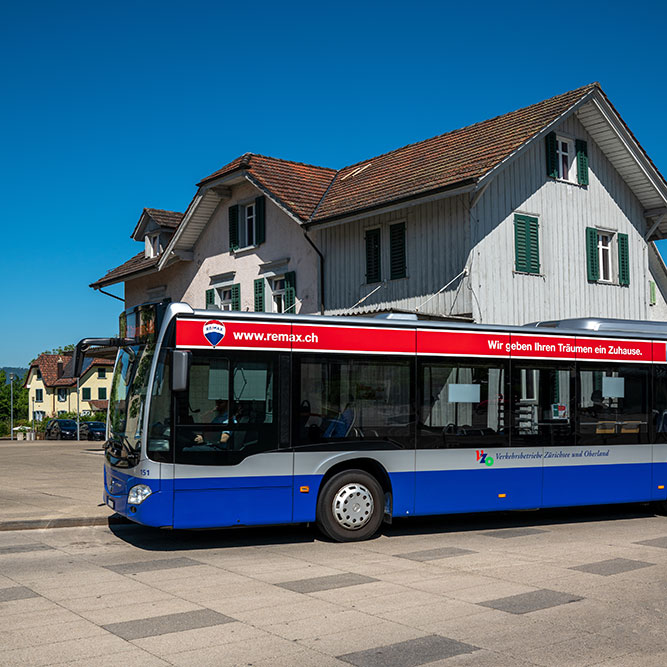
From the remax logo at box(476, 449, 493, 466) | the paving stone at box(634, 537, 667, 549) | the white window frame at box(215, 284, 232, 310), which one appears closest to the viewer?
the paving stone at box(634, 537, 667, 549)

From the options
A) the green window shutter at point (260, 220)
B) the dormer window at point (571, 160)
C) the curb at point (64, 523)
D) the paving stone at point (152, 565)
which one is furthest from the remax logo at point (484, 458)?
the green window shutter at point (260, 220)

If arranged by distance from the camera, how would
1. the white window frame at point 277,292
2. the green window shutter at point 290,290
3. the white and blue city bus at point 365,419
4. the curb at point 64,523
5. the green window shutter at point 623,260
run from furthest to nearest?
the white window frame at point 277,292 < the green window shutter at point 290,290 < the green window shutter at point 623,260 < the curb at point 64,523 < the white and blue city bus at point 365,419

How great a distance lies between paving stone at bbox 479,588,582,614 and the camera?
7582 millimetres

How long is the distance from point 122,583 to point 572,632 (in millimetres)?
4253

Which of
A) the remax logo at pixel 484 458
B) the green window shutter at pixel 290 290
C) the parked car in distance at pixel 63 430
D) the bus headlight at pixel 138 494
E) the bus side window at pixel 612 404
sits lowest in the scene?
the parked car in distance at pixel 63 430

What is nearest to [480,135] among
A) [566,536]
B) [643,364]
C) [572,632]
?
[643,364]

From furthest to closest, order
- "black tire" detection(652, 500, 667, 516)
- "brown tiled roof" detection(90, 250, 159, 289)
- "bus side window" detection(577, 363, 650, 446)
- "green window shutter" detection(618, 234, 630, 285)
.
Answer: "brown tiled roof" detection(90, 250, 159, 289), "green window shutter" detection(618, 234, 630, 285), "black tire" detection(652, 500, 667, 516), "bus side window" detection(577, 363, 650, 446)

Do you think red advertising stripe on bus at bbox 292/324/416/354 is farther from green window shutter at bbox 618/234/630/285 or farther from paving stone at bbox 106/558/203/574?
green window shutter at bbox 618/234/630/285

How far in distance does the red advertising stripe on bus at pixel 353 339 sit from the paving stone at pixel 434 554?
99.1 inches

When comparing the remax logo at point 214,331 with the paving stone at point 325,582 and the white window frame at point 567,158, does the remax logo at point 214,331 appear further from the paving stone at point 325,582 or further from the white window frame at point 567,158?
the white window frame at point 567,158

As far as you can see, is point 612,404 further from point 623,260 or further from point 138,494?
point 623,260

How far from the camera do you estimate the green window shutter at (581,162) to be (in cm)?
2438

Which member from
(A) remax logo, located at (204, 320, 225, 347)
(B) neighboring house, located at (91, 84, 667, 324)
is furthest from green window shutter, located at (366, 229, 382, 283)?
(A) remax logo, located at (204, 320, 225, 347)

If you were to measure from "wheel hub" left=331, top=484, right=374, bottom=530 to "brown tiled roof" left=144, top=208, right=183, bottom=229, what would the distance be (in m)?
23.6
